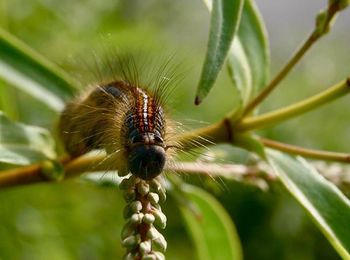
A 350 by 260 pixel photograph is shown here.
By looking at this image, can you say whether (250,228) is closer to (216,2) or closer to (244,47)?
(244,47)

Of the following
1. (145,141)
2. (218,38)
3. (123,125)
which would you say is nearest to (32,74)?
(218,38)

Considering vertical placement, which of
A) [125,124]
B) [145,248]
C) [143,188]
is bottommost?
[145,248]

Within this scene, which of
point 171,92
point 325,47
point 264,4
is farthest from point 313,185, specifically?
point 264,4

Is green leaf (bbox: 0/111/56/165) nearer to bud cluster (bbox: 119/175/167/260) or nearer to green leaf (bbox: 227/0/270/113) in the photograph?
green leaf (bbox: 227/0/270/113)

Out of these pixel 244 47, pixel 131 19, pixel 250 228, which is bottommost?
pixel 244 47

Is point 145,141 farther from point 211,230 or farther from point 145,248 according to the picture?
point 211,230

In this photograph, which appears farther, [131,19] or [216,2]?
[131,19]
